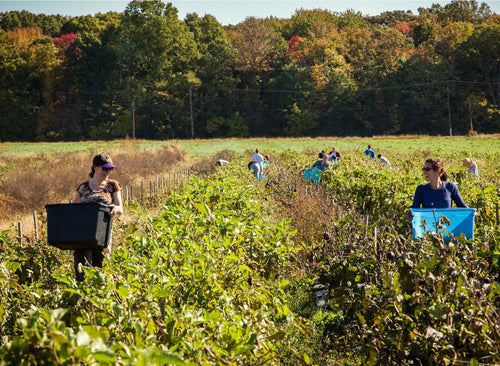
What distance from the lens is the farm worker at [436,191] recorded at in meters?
5.45

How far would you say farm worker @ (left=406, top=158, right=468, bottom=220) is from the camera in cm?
545

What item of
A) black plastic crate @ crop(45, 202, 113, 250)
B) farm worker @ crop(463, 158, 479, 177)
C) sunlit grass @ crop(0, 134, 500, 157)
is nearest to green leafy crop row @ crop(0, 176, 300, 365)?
black plastic crate @ crop(45, 202, 113, 250)

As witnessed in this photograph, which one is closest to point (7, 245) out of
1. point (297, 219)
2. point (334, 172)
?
point (297, 219)

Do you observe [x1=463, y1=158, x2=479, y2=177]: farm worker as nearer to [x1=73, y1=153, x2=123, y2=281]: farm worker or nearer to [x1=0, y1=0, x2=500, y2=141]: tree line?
[x1=73, y1=153, x2=123, y2=281]: farm worker

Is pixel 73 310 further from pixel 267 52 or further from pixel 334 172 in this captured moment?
pixel 267 52

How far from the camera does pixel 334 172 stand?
11.3 m

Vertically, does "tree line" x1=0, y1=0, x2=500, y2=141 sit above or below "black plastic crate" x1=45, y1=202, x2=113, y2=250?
above

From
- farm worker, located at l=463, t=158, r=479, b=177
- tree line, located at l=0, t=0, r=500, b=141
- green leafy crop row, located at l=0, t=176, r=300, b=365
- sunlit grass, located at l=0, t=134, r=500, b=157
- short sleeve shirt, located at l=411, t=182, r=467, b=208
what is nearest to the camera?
green leafy crop row, located at l=0, t=176, r=300, b=365

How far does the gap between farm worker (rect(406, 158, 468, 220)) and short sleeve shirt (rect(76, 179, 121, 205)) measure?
3.17 m

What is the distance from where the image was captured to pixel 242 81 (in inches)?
2707

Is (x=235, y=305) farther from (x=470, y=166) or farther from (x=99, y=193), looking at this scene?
(x=470, y=166)

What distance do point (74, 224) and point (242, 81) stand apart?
215 feet

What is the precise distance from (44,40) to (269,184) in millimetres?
61131

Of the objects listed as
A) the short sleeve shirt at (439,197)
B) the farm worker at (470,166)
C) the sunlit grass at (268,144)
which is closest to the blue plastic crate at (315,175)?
the farm worker at (470,166)
